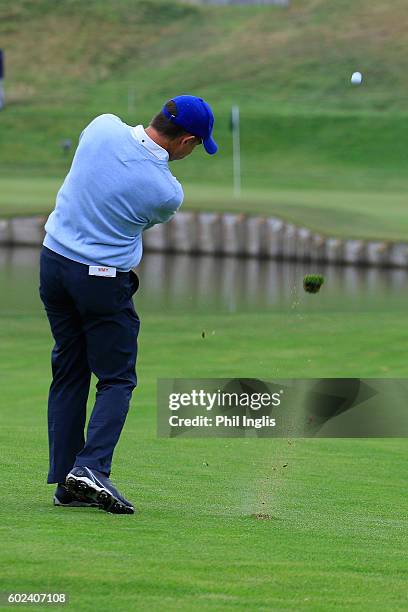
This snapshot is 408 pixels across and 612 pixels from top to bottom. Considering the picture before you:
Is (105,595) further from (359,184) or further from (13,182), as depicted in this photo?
(359,184)

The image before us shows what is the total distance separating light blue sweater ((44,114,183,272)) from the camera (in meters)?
5.64

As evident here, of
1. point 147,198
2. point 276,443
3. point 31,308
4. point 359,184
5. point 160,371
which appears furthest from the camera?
point 359,184

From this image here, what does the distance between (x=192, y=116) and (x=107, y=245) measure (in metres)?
0.62

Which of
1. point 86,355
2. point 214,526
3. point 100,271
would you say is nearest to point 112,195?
point 100,271

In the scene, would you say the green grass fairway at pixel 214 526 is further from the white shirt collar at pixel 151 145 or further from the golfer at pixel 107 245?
the white shirt collar at pixel 151 145

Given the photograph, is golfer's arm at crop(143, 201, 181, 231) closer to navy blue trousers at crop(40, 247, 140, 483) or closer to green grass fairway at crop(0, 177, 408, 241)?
navy blue trousers at crop(40, 247, 140, 483)

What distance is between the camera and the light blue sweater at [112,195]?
18.5 feet

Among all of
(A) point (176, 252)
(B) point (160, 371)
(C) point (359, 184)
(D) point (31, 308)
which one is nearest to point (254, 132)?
(C) point (359, 184)

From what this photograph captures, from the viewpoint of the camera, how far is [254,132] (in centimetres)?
5444

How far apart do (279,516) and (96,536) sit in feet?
3.97

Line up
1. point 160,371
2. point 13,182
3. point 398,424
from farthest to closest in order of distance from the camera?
point 13,182
point 160,371
point 398,424

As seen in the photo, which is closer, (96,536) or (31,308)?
(96,536)

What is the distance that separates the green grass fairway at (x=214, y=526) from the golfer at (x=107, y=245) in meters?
0.30

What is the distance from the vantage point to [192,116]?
5672mm
